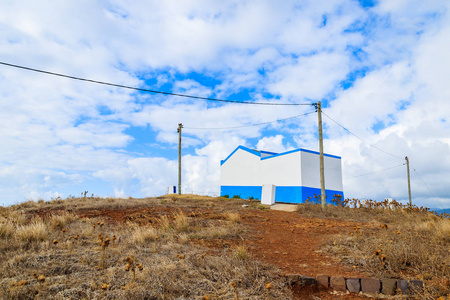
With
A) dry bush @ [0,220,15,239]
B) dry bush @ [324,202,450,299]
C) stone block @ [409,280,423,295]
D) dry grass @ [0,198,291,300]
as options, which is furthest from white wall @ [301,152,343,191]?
dry bush @ [0,220,15,239]

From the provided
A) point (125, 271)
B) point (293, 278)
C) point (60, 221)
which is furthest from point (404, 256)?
point (60, 221)

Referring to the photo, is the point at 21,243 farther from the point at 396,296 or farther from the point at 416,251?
the point at 416,251

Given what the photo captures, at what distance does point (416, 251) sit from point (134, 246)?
673cm

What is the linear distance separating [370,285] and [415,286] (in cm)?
80

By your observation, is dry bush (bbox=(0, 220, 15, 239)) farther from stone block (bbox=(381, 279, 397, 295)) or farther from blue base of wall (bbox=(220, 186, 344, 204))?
blue base of wall (bbox=(220, 186, 344, 204))

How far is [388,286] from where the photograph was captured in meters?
5.55

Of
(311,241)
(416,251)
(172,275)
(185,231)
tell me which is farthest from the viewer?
(185,231)

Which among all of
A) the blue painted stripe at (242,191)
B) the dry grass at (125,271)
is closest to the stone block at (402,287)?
the dry grass at (125,271)

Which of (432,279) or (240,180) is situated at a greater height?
(240,180)

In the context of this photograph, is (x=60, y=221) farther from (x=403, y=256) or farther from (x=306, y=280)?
(x=403, y=256)

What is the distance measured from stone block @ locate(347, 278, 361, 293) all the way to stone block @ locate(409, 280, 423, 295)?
88 centimetres

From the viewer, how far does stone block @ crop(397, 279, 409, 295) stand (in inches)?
214

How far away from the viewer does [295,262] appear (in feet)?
22.5

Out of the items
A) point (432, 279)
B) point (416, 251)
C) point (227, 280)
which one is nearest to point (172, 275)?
point (227, 280)
